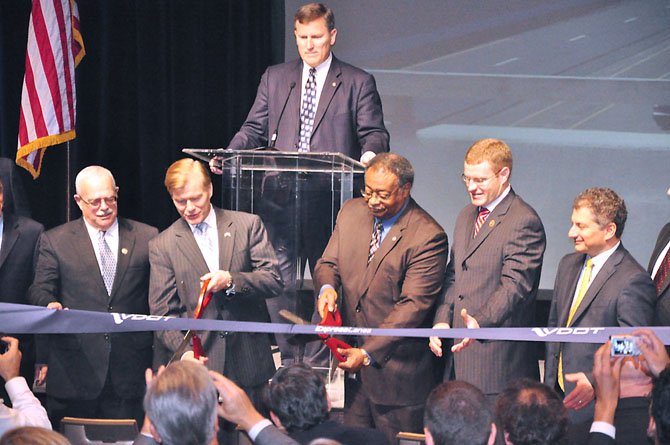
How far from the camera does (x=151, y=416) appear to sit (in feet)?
10.1

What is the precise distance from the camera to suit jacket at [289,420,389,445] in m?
3.50

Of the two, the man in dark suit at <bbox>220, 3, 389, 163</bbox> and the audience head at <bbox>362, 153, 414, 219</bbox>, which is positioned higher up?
the man in dark suit at <bbox>220, 3, 389, 163</bbox>

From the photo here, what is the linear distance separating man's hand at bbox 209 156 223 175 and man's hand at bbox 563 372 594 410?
7.06 ft

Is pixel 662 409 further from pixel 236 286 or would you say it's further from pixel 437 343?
pixel 236 286

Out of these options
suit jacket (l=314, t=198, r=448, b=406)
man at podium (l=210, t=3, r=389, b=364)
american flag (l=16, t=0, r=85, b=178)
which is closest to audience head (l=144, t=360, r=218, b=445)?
suit jacket (l=314, t=198, r=448, b=406)

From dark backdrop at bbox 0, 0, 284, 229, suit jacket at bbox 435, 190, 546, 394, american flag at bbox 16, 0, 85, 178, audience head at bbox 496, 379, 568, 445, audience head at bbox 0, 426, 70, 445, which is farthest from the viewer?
dark backdrop at bbox 0, 0, 284, 229

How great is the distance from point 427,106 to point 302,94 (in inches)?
95.7

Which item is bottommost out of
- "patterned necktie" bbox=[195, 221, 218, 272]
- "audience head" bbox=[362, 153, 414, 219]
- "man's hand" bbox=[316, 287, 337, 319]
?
"man's hand" bbox=[316, 287, 337, 319]

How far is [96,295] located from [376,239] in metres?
1.46

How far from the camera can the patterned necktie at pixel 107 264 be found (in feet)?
17.3

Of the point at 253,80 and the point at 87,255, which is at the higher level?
the point at 253,80

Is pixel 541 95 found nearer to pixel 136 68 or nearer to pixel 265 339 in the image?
pixel 136 68

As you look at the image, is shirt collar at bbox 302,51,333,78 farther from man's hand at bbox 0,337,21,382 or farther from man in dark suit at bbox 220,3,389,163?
man's hand at bbox 0,337,21,382

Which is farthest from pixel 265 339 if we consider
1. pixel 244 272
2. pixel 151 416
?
pixel 151 416
